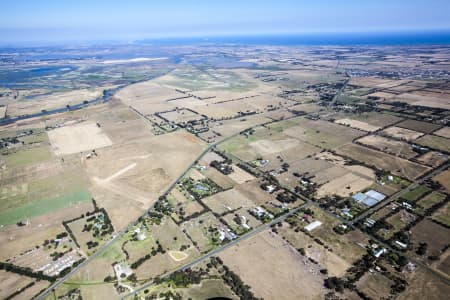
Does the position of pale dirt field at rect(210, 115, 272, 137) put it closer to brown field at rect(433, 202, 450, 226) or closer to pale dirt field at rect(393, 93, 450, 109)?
brown field at rect(433, 202, 450, 226)

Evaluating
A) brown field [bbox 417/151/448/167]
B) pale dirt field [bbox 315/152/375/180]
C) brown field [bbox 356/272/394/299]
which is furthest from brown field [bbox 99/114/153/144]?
brown field [bbox 417/151/448/167]

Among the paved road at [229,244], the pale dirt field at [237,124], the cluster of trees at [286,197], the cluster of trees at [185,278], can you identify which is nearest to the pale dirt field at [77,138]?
the pale dirt field at [237,124]

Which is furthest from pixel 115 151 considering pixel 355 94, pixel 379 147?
pixel 355 94

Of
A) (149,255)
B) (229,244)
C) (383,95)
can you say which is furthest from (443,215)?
(383,95)

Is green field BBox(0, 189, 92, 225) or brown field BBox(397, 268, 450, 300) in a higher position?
brown field BBox(397, 268, 450, 300)

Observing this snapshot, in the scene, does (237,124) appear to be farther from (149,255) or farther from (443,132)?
(149,255)

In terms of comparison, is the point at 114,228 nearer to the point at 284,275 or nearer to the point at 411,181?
the point at 284,275
